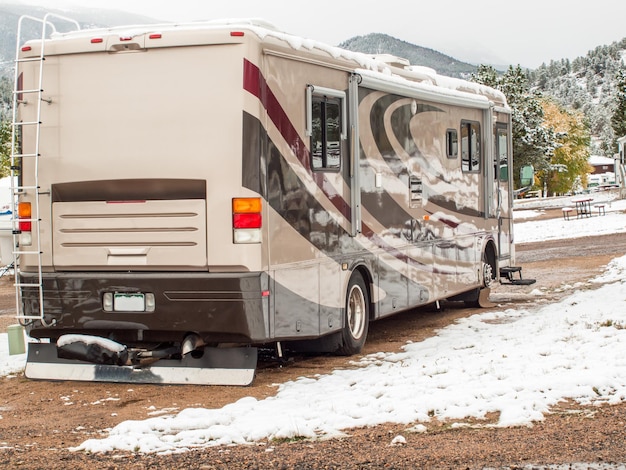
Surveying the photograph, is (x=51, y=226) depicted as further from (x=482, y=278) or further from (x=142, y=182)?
(x=482, y=278)

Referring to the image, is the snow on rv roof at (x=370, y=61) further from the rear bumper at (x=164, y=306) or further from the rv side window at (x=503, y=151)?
the rear bumper at (x=164, y=306)

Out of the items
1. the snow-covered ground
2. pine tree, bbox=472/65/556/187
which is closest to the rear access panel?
the snow-covered ground

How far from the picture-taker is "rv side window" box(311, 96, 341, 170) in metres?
8.57

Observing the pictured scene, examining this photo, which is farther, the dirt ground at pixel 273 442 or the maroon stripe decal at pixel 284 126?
the maroon stripe decal at pixel 284 126

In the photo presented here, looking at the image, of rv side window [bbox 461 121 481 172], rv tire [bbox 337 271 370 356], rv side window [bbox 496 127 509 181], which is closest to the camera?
rv tire [bbox 337 271 370 356]

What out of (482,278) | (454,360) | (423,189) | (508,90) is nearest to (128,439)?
(454,360)

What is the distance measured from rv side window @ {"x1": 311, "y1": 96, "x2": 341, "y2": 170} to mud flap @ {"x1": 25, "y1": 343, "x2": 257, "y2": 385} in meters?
1.86

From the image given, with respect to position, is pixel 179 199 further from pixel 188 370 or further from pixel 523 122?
pixel 523 122

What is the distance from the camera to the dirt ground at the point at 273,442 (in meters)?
5.42

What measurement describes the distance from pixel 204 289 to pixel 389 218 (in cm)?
300

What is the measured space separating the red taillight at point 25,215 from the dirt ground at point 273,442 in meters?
1.39

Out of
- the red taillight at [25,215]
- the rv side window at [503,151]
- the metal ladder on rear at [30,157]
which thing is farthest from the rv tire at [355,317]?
the rv side window at [503,151]

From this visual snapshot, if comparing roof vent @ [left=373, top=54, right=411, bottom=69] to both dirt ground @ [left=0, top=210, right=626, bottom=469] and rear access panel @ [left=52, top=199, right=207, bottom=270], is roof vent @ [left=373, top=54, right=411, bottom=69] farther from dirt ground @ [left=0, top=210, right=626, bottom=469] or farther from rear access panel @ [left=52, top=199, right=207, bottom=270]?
rear access panel @ [left=52, top=199, right=207, bottom=270]

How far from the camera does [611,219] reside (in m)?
32.8
